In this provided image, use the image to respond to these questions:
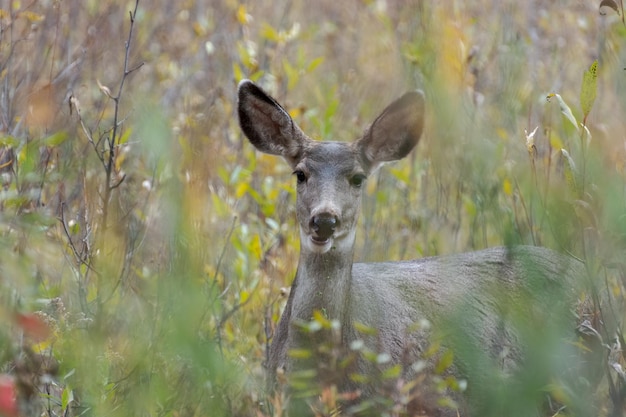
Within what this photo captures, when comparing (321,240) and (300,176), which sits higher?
(300,176)

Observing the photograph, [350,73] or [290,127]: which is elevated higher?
[350,73]

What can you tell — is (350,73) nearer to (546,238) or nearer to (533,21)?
(533,21)

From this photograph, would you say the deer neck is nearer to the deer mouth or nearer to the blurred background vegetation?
the deer mouth

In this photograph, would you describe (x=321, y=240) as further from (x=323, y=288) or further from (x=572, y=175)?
(x=572, y=175)

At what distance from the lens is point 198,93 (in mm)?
9758

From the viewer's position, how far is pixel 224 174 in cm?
719

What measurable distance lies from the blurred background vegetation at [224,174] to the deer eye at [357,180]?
43 cm

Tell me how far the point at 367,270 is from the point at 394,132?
0.75m

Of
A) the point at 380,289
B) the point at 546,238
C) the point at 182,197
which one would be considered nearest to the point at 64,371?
the point at 182,197

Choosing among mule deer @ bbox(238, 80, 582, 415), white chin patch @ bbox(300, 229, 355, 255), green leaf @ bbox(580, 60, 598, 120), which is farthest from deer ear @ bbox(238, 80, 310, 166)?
green leaf @ bbox(580, 60, 598, 120)

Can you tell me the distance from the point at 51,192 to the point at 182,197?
9.55ft

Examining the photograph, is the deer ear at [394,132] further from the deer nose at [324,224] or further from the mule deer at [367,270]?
the deer nose at [324,224]

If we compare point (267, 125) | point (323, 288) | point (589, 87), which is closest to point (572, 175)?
point (589, 87)

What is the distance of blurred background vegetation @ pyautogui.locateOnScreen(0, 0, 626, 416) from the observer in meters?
4.29
